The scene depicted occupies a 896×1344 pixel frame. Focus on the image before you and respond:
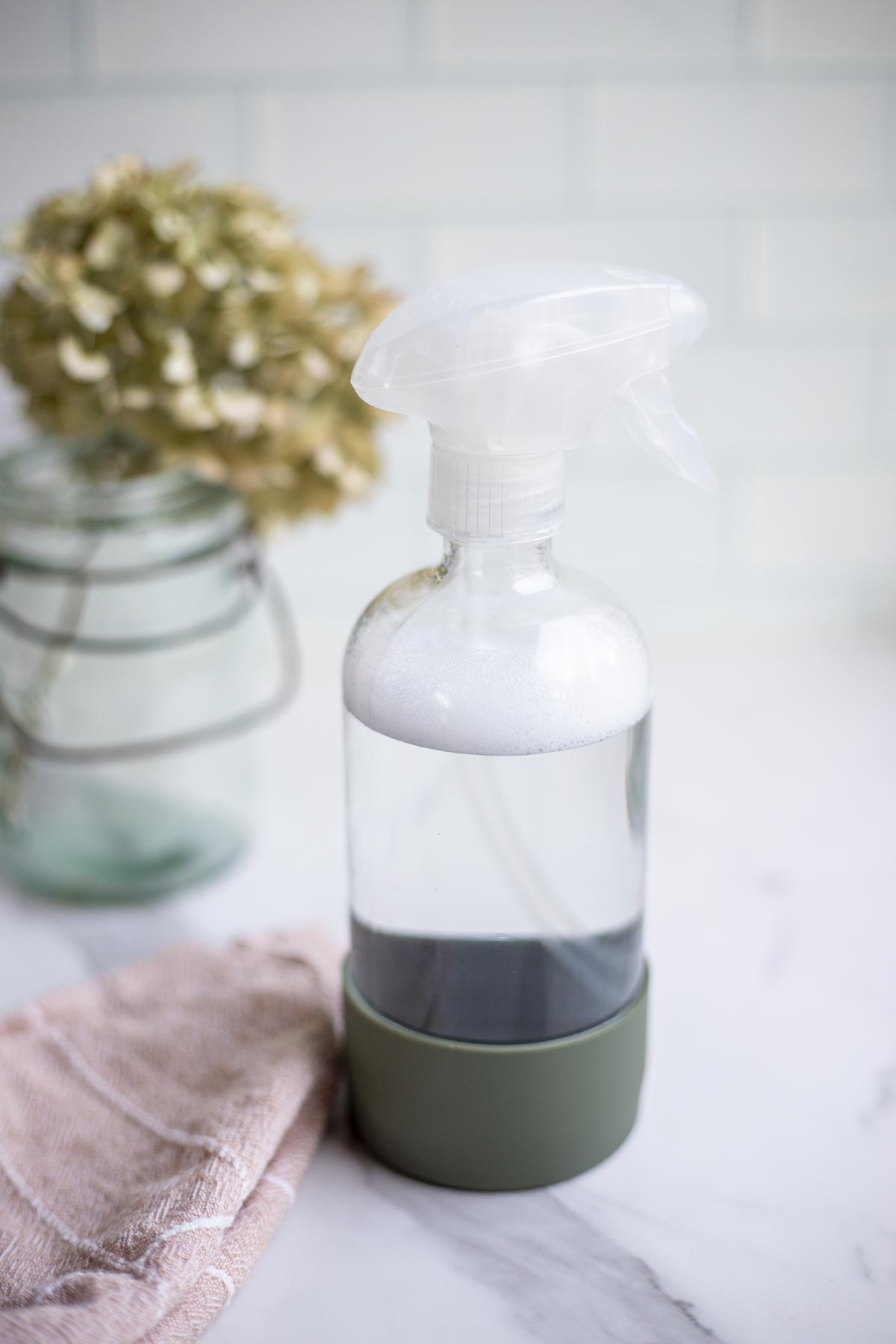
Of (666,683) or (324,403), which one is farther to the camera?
(666,683)

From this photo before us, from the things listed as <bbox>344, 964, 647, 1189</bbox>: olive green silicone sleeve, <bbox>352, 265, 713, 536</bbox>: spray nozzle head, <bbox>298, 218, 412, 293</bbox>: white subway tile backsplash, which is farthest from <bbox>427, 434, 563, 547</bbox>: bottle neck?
<bbox>298, 218, 412, 293</bbox>: white subway tile backsplash

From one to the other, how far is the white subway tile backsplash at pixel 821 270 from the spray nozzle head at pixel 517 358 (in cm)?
48

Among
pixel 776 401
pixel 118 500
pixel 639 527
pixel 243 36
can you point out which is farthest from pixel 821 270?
pixel 118 500

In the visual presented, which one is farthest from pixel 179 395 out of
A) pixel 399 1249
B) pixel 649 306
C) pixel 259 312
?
pixel 399 1249

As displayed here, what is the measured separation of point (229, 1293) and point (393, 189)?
0.66m

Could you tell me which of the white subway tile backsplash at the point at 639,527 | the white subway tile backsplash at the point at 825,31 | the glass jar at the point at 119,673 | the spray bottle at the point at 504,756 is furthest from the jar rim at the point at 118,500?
the white subway tile backsplash at the point at 825,31

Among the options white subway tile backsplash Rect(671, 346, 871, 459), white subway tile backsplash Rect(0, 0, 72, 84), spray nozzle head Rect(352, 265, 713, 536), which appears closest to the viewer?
spray nozzle head Rect(352, 265, 713, 536)

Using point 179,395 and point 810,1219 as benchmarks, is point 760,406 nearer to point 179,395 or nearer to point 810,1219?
point 179,395

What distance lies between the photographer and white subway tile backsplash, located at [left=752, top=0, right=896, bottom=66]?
2.65 feet

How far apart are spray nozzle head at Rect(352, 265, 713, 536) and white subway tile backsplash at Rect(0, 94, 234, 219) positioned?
1.59ft

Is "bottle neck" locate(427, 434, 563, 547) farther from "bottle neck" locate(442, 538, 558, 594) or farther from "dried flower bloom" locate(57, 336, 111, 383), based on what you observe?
"dried flower bloom" locate(57, 336, 111, 383)

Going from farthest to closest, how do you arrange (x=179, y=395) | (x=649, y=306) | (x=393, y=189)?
1. (x=393, y=189)
2. (x=179, y=395)
3. (x=649, y=306)

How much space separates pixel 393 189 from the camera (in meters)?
0.85

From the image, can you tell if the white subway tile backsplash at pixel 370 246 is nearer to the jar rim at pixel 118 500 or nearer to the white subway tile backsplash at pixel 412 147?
the white subway tile backsplash at pixel 412 147
